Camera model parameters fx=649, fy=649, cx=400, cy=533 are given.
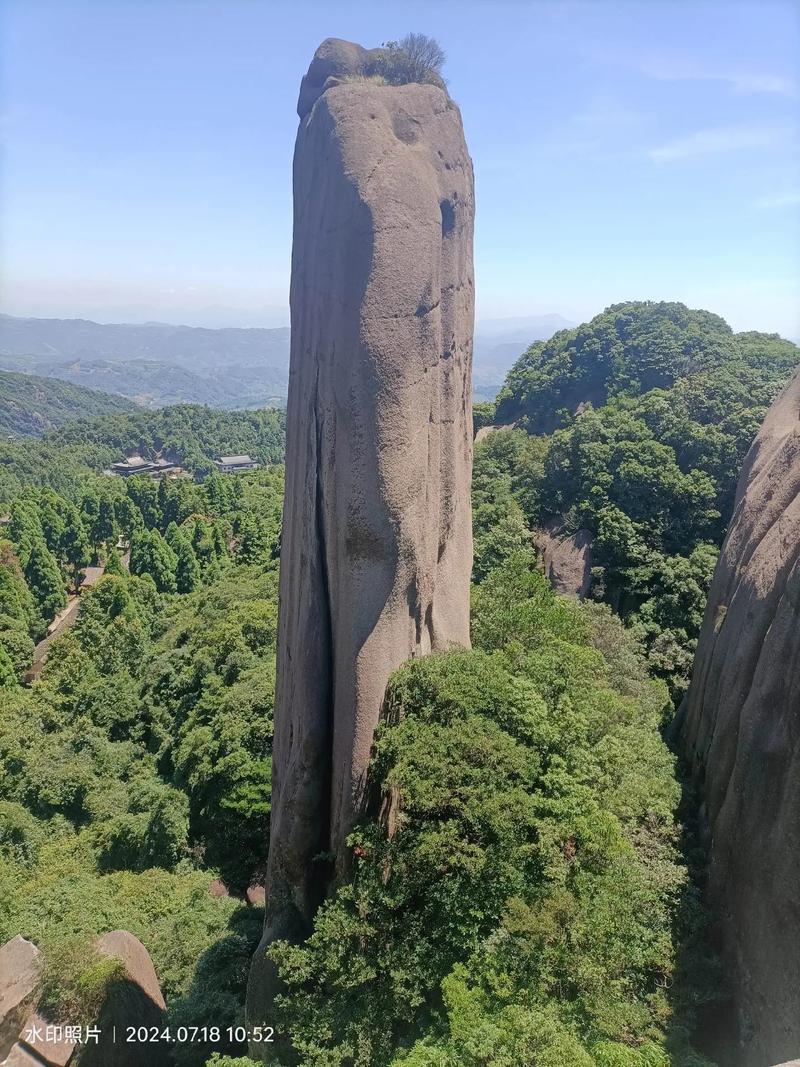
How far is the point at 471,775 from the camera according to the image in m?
9.50

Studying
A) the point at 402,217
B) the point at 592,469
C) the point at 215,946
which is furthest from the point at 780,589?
the point at 592,469

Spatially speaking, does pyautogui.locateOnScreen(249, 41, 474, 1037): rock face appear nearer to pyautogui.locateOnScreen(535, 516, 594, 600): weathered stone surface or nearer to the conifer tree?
pyautogui.locateOnScreen(535, 516, 594, 600): weathered stone surface

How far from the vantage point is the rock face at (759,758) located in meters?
9.73

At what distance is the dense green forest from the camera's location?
29.1 feet

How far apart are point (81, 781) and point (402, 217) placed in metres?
21.3

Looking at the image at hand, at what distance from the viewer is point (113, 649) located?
32469 mm

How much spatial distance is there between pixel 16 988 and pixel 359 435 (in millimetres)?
13037

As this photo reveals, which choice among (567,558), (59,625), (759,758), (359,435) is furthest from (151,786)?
(59,625)

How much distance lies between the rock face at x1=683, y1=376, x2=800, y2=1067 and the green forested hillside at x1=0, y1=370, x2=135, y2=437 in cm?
16600

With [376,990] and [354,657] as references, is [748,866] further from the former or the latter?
[354,657]

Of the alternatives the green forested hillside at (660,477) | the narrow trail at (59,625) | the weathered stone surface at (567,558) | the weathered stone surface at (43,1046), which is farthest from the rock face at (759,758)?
the narrow trail at (59,625)

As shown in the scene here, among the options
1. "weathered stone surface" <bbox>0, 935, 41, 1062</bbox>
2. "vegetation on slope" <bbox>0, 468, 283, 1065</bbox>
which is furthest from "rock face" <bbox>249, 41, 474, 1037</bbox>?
"weathered stone surface" <bbox>0, 935, 41, 1062</bbox>

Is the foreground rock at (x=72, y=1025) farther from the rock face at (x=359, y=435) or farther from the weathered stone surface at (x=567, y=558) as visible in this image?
the weathered stone surface at (x=567, y=558)

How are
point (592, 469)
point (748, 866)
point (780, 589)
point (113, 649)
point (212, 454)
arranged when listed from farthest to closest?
1. point (212, 454)
2. point (113, 649)
3. point (592, 469)
4. point (780, 589)
5. point (748, 866)
